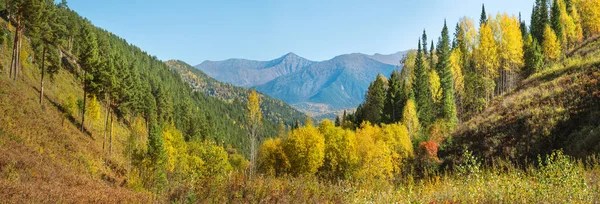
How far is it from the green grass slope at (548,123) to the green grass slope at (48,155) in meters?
21.7

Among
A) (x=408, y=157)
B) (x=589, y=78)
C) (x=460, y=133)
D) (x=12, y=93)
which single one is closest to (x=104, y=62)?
(x=12, y=93)

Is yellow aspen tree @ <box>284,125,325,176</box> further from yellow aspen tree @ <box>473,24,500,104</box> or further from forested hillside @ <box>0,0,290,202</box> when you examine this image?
yellow aspen tree @ <box>473,24,500,104</box>

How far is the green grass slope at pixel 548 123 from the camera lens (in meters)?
22.8

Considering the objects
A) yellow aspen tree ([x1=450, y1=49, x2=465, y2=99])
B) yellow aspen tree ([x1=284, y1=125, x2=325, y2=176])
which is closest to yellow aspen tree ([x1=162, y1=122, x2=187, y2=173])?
yellow aspen tree ([x1=284, y1=125, x2=325, y2=176])

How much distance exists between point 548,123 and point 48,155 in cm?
3844

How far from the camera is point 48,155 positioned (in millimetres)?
25625

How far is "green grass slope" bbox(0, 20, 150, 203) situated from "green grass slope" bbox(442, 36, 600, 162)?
71.3 feet

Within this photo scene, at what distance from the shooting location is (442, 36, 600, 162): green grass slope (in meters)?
22.8

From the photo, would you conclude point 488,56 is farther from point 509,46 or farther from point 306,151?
point 306,151

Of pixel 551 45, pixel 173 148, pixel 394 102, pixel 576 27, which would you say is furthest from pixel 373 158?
pixel 576 27

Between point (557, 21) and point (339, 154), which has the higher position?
point (557, 21)

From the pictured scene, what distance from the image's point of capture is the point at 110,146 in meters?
52.9

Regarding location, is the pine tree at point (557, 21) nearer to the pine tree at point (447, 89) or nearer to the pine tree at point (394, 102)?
the pine tree at point (447, 89)

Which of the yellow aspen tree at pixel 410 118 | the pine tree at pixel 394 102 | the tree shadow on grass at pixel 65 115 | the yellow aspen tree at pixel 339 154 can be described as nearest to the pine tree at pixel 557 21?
the pine tree at pixel 394 102
